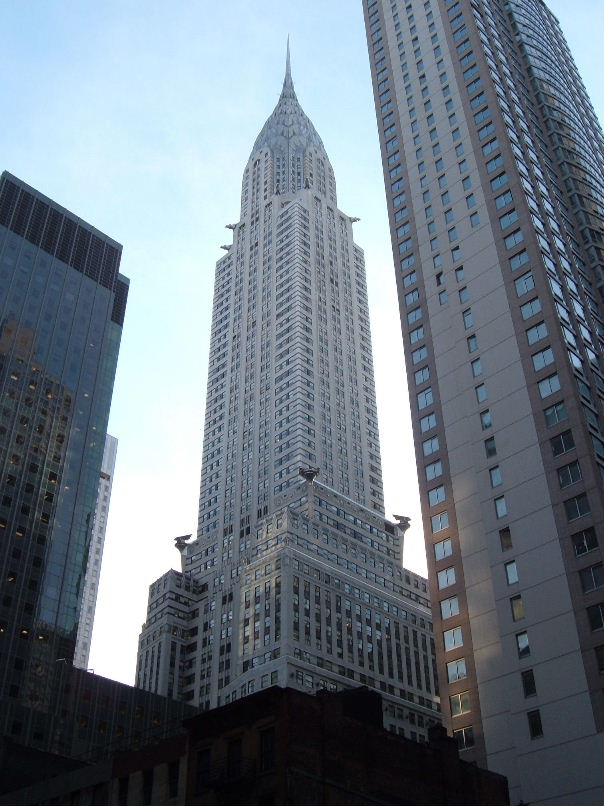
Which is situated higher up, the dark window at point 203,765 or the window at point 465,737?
the window at point 465,737

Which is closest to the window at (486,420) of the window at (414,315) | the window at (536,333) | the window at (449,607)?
the window at (536,333)

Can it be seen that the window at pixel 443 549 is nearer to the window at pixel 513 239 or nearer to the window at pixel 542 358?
the window at pixel 542 358

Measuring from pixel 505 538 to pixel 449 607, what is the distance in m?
7.96

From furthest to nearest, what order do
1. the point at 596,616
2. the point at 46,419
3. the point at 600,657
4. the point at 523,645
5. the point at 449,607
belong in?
the point at 46,419, the point at 449,607, the point at 523,645, the point at 596,616, the point at 600,657

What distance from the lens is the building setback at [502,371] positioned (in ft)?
231

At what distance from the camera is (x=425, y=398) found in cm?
9350

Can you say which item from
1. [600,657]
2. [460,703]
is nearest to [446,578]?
[460,703]

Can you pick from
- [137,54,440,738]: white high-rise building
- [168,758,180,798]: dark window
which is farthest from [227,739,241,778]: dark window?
[137,54,440,738]: white high-rise building

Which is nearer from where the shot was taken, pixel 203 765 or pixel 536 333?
pixel 203 765

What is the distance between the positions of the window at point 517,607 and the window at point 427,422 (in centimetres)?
2135

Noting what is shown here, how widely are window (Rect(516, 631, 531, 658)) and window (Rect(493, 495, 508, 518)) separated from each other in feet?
35.6

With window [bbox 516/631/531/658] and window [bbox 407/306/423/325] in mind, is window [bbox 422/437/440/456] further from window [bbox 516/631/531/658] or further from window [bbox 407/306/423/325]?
window [bbox 516/631/531/658]

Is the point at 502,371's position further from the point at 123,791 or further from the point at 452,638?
the point at 123,791

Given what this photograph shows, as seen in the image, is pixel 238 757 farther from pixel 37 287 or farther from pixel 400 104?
pixel 37 287
